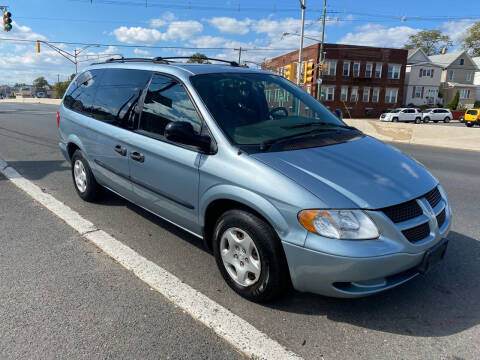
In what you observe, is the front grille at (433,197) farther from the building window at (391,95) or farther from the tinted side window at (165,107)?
the building window at (391,95)

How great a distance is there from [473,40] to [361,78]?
46.3m

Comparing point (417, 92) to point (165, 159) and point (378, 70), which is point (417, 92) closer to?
point (378, 70)

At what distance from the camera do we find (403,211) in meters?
2.55

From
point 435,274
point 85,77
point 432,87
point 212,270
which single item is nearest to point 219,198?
point 212,270

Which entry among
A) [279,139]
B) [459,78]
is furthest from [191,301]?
[459,78]

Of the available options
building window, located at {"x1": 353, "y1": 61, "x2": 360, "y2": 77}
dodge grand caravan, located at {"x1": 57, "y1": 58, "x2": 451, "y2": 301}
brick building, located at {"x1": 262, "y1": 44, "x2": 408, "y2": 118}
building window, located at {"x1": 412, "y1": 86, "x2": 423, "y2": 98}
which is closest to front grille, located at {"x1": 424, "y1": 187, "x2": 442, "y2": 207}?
dodge grand caravan, located at {"x1": 57, "y1": 58, "x2": 451, "y2": 301}

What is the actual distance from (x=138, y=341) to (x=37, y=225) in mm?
2707

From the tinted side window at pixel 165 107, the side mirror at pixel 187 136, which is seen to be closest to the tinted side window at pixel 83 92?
the tinted side window at pixel 165 107

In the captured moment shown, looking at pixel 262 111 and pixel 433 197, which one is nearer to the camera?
pixel 433 197

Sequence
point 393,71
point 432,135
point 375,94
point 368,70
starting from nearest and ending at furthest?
point 432,135 < point 368,70 < point 393,71 < point 375,94

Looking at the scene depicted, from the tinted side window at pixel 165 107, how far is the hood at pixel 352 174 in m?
0.88

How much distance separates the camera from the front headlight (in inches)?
94.2

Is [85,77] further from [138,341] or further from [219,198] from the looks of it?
[138,341]

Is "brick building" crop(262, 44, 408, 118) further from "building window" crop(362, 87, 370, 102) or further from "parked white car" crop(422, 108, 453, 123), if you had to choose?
"parked white car" crop(422, 108, 453, 123)
